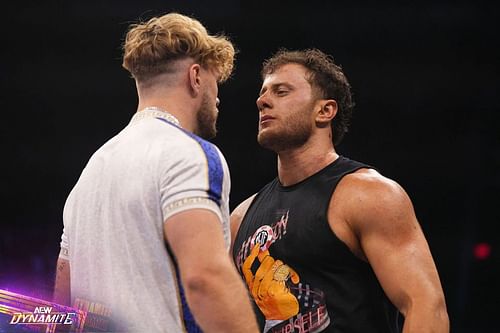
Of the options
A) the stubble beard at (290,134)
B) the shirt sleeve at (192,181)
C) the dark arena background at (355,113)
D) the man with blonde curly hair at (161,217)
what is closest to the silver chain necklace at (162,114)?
the man with blonde curly hair at (161,217)

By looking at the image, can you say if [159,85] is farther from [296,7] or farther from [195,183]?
[296,7]

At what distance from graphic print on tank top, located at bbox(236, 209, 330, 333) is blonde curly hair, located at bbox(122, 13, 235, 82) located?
0.81 meters

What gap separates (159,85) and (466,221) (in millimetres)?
3893

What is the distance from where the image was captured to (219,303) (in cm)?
127

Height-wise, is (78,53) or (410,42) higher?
(78,53)

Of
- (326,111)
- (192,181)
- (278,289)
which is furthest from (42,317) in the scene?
(326,111)

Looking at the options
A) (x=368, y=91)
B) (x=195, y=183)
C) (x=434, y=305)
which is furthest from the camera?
(x=368, y=91)

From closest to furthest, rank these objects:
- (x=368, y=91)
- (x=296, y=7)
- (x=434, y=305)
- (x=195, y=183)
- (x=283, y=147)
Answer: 1. (x=195, y=183)
2. (x=434, y=305)
3. (x=283, y=147)
4. (x=296, y=7)
5. (x=368, y=91)

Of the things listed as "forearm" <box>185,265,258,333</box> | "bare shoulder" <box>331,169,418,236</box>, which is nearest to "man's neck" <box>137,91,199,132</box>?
"forearm" <box>185,265,258,333</box>

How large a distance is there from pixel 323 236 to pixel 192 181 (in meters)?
0.86

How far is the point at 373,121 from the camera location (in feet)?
16.0

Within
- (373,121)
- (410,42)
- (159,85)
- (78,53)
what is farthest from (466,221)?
(159,85)

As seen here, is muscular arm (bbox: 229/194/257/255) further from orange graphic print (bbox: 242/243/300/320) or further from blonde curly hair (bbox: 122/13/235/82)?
blonde curly hair (bbox: 122/13/235/82)

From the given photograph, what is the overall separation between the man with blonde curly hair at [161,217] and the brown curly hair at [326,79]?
972mm
